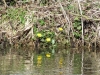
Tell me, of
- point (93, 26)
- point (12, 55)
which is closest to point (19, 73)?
point (12, 55)

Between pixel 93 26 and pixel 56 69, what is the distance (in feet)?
11.0

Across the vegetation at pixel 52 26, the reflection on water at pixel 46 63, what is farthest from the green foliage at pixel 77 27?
the reflection on water at pixel 46 63

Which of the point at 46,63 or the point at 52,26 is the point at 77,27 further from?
the point at 46,63

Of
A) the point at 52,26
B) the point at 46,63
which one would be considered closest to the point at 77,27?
the point at 52,26

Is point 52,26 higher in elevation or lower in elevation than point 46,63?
higher

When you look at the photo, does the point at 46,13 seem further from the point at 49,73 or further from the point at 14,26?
the point at 49,73

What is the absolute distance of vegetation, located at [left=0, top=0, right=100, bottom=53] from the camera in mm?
11164

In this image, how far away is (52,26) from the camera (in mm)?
11438

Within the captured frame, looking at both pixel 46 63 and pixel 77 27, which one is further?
pixel 77 27

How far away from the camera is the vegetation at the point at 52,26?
11.2m

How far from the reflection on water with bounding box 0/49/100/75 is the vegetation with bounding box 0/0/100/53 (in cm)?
62

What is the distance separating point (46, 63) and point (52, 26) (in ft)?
8.69

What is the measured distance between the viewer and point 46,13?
38.1 ft

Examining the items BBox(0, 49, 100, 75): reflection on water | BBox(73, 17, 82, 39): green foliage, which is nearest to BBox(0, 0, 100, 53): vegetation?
BBox(73, 17, 82, 39): green foliage
